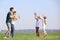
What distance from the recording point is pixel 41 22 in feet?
10.8

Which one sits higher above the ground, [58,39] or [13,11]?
[13,11]

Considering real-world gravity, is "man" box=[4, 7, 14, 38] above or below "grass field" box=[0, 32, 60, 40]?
above

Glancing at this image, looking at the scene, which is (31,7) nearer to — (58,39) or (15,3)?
(15,3)

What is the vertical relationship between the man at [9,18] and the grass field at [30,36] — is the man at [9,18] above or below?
above

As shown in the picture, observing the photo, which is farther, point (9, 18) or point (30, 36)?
point (30, 36)

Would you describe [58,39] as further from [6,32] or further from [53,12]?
[6,32]

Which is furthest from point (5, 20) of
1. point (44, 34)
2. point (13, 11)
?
point (44, 34)

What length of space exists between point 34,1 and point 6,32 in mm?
653

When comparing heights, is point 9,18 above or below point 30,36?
above

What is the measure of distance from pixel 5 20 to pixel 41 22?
1.88 ft

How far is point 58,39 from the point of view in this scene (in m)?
3.37

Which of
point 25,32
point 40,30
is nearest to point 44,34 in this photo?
point 40,30

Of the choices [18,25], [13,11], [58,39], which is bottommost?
[58,39]

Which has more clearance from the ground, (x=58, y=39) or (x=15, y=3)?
(x=15, y=3)
